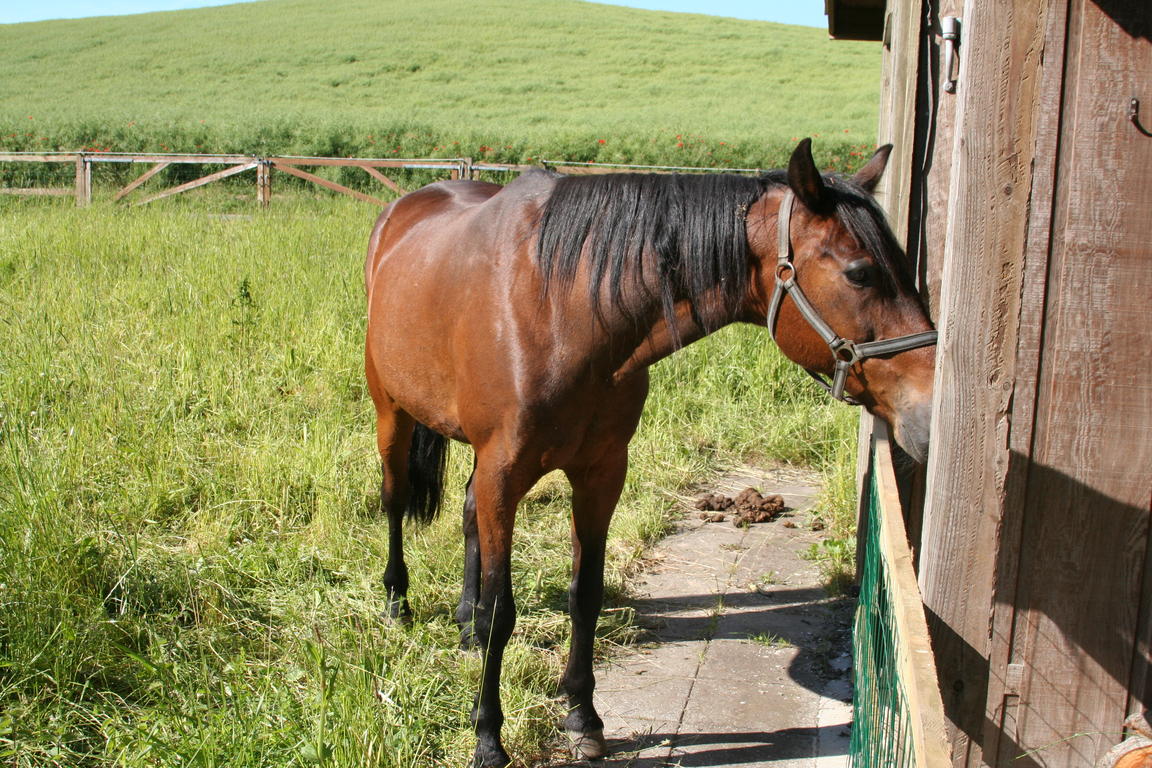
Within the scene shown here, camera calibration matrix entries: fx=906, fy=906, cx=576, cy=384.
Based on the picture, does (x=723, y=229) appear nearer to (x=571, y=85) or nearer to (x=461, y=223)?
(x=461, y=223)

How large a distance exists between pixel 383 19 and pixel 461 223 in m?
45.2

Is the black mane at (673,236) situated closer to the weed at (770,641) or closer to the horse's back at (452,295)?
the horse's back at (452,295)

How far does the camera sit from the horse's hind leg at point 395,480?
385cm

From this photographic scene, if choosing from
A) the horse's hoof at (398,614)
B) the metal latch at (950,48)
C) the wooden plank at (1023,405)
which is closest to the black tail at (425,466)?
the horse's hoof at (398,614)

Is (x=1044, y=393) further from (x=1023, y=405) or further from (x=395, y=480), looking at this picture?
(x=395, y=480)

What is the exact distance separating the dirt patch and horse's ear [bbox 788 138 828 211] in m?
2.76

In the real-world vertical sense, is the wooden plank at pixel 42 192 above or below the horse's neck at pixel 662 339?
above

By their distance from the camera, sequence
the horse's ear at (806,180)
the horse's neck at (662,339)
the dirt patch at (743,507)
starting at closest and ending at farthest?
the horse's ear at (806,180) → the horse's neck at (662,339) → the dirt patch at (743,507)

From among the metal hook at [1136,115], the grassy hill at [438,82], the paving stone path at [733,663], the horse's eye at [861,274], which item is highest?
the grassy hill at [438,82]

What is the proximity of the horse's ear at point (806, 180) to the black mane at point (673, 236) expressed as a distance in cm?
4

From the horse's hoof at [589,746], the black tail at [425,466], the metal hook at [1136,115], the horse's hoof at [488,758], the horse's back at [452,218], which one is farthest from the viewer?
the black tail at [425,466]

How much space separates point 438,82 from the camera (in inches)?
1379

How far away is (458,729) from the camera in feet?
9.58

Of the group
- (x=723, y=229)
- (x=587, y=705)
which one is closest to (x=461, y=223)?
(x=723, y=229)
